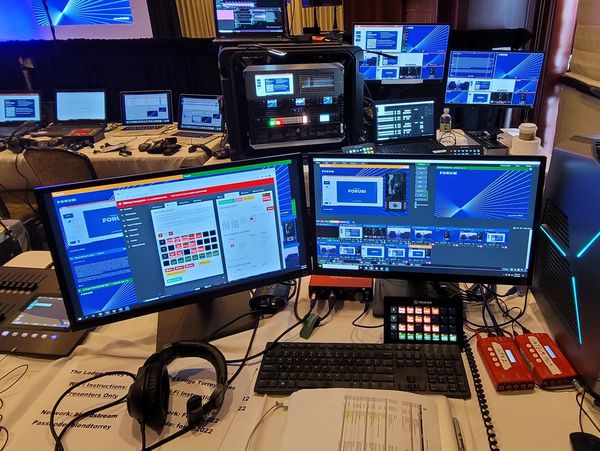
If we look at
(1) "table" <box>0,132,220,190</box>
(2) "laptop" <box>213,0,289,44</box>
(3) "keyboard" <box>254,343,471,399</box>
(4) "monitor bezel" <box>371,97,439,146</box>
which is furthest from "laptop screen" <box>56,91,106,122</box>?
(3) "keyboard" <box>254,343,471,399</box>

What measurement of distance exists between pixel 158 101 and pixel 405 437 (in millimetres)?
3465

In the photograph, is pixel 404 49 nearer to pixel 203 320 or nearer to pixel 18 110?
pixel 203 320

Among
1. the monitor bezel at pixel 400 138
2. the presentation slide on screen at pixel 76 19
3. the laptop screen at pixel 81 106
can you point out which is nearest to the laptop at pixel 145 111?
the laptop screen at pixel 81 106

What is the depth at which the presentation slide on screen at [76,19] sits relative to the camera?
478 cm

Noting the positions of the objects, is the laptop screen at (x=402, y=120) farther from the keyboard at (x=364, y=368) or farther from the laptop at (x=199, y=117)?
the laptop at (x=199, y=117)

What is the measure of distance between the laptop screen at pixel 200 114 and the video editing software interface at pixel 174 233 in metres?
→ 2.53

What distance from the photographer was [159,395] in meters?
0.84

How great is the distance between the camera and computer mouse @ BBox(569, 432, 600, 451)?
29.3 inches

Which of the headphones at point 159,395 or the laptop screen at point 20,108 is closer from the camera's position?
the headphones at point 159,395

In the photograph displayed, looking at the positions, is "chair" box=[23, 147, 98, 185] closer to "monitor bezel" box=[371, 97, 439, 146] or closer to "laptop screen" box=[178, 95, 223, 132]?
"laptop screen" box=[178, 95, 223, 132]

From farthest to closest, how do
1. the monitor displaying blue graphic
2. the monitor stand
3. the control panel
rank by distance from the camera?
the monitor displaying blue graphic → the control panel → the monitor stand

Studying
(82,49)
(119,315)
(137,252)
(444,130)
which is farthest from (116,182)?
(82,49)

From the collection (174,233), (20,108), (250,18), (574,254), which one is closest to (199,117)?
(250,18)

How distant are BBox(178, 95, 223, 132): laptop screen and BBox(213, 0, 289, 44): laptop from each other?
0.79 m
